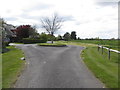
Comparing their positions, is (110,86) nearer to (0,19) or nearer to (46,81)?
(46,81)

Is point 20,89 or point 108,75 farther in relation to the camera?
point 108,75

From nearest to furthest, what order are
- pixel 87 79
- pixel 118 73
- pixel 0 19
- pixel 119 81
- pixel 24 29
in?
1. pixel 119 81
2. pixel 87 79
3. pixel 118 73
4. pixel 0 19
5. pixel 24 29

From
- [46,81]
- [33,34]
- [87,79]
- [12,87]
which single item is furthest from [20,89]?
[33,34]

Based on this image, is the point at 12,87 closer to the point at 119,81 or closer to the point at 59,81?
the point at 59,81

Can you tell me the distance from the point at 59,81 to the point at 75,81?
29.6 inches

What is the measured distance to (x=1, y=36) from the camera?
1415 inches

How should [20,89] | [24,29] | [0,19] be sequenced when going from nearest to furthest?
[20,89], [0,19], [24,29]

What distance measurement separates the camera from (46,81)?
31.6 feet

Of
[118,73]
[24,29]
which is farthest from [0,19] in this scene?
[118,73]

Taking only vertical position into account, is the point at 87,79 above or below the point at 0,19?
below

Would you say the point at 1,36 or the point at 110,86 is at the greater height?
the point at 1,36

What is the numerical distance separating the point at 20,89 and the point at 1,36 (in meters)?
29.1

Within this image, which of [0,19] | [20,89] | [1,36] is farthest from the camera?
[0,19]

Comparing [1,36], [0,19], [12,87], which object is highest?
[0,19]
